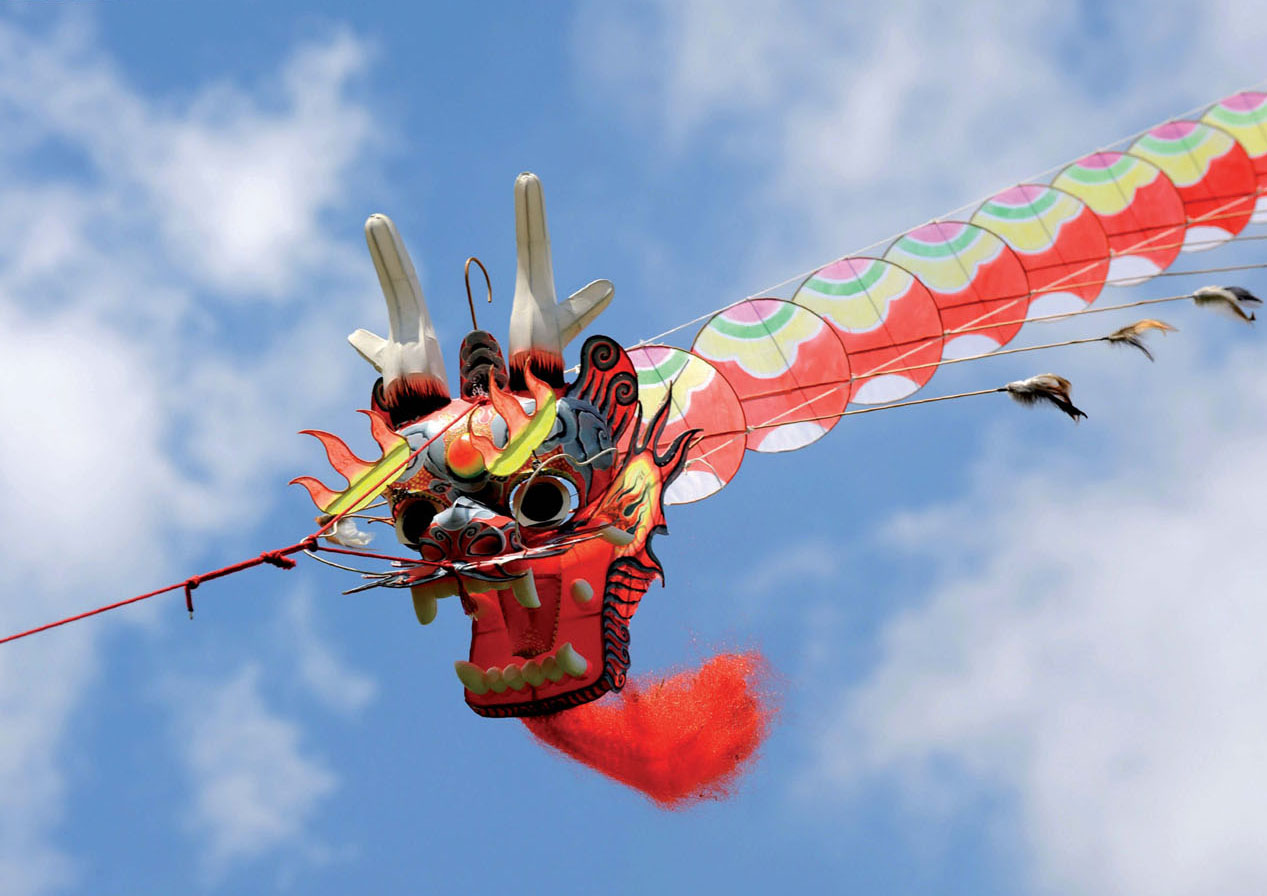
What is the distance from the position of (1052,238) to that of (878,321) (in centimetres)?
175

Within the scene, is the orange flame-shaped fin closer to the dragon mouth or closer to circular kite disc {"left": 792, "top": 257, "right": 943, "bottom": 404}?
the dragon mouth

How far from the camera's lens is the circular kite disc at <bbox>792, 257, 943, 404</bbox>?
52.2ft

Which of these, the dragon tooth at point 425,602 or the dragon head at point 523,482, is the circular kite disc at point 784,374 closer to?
the dragon head at point 523,482

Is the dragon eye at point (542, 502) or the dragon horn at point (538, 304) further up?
the dragon horn at point (538, 304)

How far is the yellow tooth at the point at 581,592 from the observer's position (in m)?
13.2

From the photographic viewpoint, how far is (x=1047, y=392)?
43.0ft

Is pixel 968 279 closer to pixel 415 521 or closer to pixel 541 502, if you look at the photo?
pixel 541 502

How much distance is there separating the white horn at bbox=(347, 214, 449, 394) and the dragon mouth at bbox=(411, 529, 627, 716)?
1.50 m

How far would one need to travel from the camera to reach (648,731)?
47.1 feet

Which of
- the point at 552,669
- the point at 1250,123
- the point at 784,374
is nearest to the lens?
the point at 552,669

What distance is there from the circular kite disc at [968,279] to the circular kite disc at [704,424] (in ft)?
6.49

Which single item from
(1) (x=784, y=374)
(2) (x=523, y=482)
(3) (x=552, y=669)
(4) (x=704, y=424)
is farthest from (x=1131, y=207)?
(3) (x=552, y=669)

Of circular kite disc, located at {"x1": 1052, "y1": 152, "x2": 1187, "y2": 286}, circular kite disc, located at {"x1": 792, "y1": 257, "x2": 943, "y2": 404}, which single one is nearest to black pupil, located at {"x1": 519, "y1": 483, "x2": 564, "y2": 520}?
circular kite disc, located at {"x1": 792, "y1": 257, "x2": 943, "y2": 404}

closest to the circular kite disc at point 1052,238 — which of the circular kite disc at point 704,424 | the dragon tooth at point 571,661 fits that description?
the circular kite disc at point 704,424
